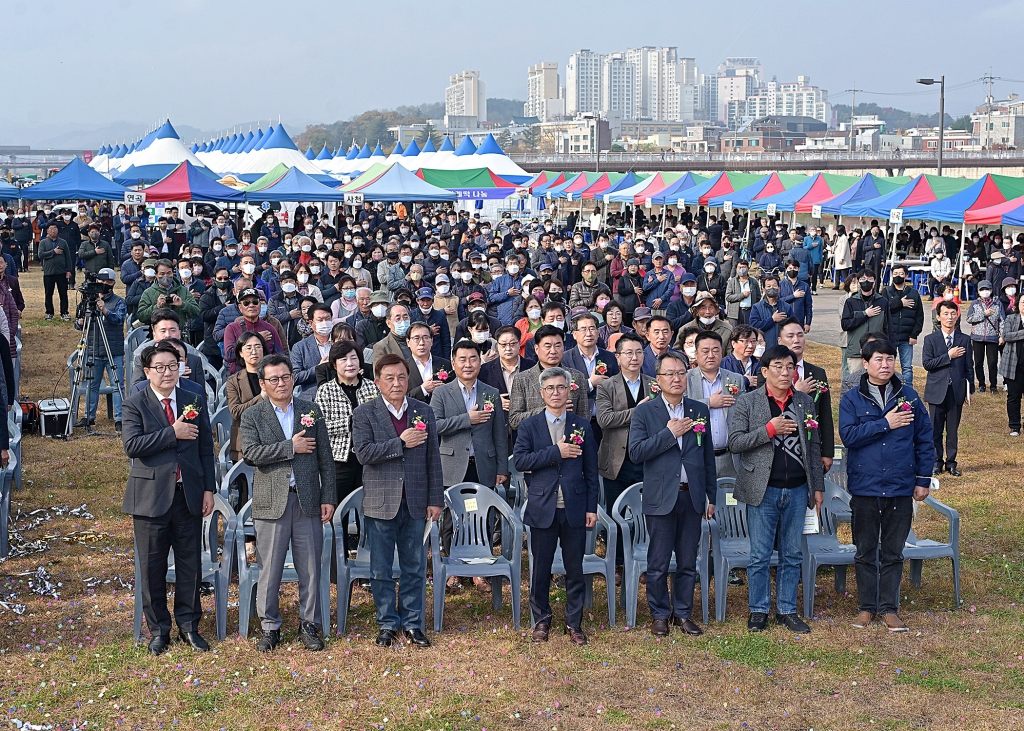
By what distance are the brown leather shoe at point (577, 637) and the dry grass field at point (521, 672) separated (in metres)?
0.05

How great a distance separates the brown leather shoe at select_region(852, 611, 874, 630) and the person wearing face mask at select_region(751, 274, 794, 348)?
5520mm

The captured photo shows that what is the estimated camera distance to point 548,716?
17.8 ft

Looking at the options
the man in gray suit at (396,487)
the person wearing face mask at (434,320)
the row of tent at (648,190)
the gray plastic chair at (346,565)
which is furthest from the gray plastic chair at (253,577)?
the row of tent at (648,190)

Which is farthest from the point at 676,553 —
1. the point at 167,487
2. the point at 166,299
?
the point at 166,299

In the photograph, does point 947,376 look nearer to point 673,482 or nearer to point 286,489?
point 673,482

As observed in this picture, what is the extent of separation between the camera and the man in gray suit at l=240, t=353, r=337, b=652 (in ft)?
19.5

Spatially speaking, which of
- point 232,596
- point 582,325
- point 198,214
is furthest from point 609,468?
point 198,214

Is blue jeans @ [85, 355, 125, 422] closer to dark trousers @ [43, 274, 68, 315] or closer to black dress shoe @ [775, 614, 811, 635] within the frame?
black dress shoe @ [775, 614, 811, 635]

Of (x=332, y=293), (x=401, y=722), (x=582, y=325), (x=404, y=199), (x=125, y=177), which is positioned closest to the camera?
(x=401, y=722)

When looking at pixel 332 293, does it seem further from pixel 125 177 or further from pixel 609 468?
pixel 125 177

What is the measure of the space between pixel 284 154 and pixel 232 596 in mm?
33063

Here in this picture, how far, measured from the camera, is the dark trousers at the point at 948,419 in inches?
395

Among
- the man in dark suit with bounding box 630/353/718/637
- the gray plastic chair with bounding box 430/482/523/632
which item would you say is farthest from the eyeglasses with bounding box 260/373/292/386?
the man in dark suit with bounding box 630/353/718/637

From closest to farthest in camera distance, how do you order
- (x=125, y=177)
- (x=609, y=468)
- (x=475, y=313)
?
(x=609, y=468) → (x=475, y=313) → (x=125, y=177)
